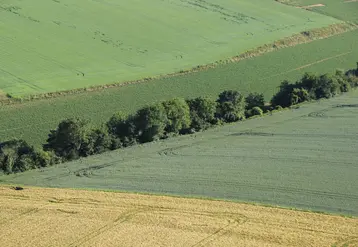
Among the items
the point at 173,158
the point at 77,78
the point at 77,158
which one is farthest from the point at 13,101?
the point at 173,158

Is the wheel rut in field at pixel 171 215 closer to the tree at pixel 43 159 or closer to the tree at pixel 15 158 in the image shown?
the tree at pixel 43 159

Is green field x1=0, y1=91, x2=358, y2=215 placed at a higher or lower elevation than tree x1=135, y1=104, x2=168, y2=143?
lower

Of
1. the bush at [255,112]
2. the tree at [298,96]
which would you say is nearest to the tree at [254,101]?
the bush at [255,112]

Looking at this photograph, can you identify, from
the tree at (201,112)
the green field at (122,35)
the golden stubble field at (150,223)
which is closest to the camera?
the golden stubble field at (150,223)

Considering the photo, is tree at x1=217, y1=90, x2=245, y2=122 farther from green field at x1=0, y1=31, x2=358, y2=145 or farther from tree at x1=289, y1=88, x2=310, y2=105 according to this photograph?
green field at x1=0, y1=31, x2=358, y2=145

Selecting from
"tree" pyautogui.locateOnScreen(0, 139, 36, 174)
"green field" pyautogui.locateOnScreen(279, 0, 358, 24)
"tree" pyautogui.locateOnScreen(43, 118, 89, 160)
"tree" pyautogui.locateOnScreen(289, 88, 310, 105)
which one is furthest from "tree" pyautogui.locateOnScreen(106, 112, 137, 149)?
"green field" pyautogui.locateOnScreen(279, 0, 358, 24)

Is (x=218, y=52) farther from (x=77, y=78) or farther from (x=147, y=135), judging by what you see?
(x=147, y=135)

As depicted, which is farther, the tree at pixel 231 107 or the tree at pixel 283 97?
the tree at pixel 283 97
